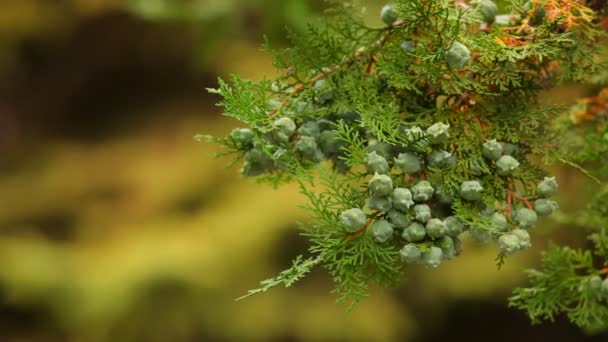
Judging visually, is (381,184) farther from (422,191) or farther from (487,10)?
(487,10)

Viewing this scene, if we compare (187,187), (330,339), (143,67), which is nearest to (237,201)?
(187,187)

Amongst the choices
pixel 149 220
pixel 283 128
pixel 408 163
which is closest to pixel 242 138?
pixel 283 128

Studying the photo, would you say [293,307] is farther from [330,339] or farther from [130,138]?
[130,138]

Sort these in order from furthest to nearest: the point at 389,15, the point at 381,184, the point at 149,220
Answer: the point at 149,220
the point at 389,15
the point at 381,184

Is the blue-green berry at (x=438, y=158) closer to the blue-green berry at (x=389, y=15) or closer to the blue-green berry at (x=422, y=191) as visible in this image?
the blue-green berry at (x=422, y=191)

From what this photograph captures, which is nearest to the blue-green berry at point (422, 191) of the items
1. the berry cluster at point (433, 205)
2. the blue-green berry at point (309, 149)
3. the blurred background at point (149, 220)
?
the berry cluster at point (433, 205)

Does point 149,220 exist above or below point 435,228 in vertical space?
below

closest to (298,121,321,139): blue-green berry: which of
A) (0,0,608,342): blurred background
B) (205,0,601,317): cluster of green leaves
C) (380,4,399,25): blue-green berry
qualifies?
(205,0,601,317): cluster of green leaves
